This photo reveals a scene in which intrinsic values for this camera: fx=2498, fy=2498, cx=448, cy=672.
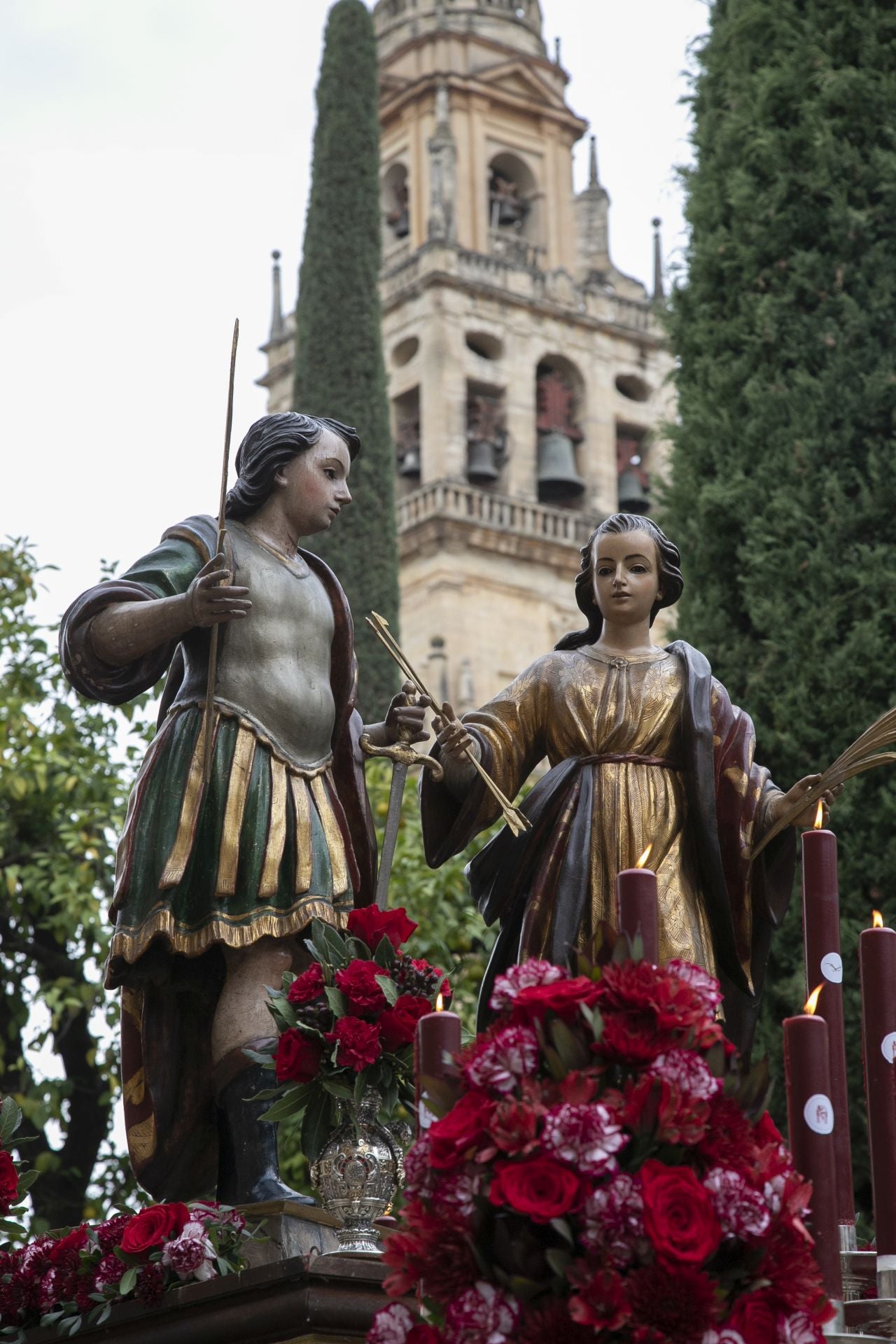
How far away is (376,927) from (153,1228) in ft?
2.94

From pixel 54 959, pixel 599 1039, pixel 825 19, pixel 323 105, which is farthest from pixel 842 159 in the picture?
pixel 323 105

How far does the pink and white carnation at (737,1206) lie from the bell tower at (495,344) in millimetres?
33482

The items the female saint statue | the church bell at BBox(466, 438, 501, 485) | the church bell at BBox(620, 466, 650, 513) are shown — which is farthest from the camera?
the church bell at BBox(620, 466, 650, 513)

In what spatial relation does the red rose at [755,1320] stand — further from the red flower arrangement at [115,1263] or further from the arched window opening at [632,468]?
the arched window opening at [632,468]

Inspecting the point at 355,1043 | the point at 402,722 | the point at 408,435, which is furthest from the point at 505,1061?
the point at 408,435

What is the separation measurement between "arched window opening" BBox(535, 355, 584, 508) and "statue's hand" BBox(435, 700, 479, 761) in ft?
116

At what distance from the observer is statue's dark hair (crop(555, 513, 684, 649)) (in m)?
6.47

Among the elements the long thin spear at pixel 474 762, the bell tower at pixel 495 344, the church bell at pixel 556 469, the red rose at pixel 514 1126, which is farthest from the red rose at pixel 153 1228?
the church bell at pixel 556 469

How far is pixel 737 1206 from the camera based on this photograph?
3777 millimetres

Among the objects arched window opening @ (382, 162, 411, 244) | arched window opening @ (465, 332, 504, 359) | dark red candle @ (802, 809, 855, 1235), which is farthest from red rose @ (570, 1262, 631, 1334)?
arched window opening @ (382, 162, 411, 244)

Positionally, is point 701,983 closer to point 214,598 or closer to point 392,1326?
point 392,1326

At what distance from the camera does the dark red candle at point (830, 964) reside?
15.0 ft

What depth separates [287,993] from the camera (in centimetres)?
567

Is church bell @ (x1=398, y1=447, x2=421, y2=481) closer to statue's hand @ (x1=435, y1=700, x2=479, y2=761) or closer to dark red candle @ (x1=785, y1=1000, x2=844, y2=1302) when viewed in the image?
statue's hand @ (x1=435, y1=700, x2=479, y2=761)
